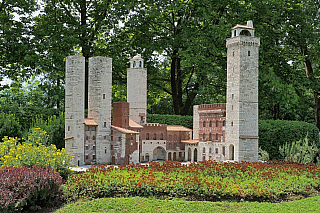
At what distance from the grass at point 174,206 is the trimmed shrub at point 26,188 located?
0.88 metres

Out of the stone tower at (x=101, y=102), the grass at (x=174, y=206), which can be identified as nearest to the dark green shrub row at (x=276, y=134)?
the stone tower at (x=101, y=102)

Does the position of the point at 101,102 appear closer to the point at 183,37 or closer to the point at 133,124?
the point at 133,124

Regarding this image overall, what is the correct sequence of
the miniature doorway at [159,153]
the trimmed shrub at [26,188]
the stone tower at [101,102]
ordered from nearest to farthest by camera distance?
the trimmed shrub at [26,188] < the stone tower at [101,102] < the miniature doorway at [159,153]

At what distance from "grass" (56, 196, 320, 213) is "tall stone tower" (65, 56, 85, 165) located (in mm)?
8276

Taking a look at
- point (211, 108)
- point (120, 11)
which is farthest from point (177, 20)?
point (211, 108)

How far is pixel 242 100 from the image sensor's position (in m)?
20.9

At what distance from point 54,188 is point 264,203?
7.61 meters

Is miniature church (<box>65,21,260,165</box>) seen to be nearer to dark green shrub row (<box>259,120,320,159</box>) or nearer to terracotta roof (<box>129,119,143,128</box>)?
terracotta roof (<box>129,119,143,128</box>)

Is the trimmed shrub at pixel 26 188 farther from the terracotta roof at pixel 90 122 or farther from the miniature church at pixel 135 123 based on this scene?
the terracotta roof at pixel 90 122

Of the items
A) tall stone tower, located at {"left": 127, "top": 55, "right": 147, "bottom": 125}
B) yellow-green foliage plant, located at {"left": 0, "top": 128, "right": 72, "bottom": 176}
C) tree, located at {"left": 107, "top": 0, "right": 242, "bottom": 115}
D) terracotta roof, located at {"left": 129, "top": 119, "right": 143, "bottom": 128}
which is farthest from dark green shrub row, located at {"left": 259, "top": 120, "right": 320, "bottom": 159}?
yellow-green foliage plant, located at {"left": 0, "top": 128, "right": 72, "bottom": 176}

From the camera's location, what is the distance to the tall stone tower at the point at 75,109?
65.9 ft

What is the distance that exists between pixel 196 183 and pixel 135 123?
406 inches

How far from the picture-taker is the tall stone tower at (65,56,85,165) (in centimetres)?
2009

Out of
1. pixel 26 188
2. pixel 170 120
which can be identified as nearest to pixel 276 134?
pixel 170 120
